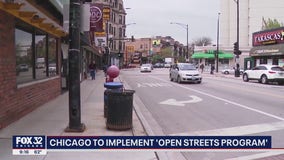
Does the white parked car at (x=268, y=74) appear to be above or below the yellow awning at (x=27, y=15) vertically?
below

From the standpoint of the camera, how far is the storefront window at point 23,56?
37.5 feet

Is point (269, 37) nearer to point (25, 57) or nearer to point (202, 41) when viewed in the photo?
point (25, 57)

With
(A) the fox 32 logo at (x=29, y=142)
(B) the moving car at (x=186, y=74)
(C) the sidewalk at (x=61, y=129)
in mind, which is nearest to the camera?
(A) the fox 32 logo at (x=29, y=142)

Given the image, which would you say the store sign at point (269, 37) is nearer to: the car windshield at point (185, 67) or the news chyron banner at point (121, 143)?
the car windshield at point (185, 67)

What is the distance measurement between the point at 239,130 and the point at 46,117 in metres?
5.41

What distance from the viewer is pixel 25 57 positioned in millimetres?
12258

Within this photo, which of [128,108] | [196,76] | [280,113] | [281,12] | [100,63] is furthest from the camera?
[281,12]

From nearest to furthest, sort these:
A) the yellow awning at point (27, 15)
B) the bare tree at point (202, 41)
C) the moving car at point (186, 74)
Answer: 1. the yellow awning at point (27, 15)
2. the moving car at point (186, 74)
3. the bare tree at point (202, 41)

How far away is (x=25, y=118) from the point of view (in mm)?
11297

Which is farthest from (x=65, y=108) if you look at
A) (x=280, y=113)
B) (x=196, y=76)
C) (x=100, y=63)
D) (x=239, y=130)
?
(x=100, y=63)

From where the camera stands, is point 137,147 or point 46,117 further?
point 46,117

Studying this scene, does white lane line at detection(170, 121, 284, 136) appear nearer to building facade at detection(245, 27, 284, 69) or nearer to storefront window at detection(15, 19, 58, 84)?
storefront window at detection(15, 19, 58, 84)

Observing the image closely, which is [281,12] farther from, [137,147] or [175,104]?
[137,147]

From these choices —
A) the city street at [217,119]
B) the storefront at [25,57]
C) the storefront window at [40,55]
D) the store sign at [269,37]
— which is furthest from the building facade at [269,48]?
the storefront window at [40,55]
